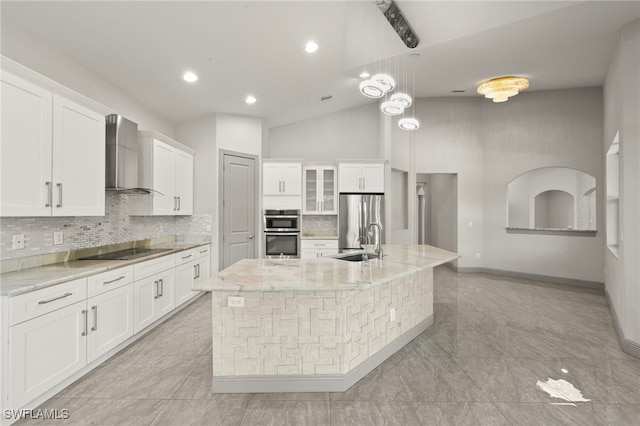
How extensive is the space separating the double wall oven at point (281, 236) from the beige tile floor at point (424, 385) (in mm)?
2239

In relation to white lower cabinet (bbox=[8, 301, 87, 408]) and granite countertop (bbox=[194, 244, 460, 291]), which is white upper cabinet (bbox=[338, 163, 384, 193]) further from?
white lower cabinet (bbox=[8, 301, 87, 408])

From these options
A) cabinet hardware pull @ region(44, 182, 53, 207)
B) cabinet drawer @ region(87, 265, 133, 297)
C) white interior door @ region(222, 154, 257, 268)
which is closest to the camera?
cabinet hardware pull @ region(44, 182, 53, 207)

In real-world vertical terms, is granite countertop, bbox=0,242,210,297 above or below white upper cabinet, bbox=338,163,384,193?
below

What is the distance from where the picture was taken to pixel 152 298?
11.3 ft

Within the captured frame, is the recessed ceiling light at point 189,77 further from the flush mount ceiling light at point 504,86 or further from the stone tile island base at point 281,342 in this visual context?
the flush mount ceiling light at point 504,86

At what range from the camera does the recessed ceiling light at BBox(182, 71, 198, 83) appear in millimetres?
3924

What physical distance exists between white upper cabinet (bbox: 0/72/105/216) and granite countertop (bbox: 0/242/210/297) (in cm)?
46

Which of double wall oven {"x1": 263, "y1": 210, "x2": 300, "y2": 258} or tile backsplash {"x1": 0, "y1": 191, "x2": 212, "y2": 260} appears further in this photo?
double wall oven {"x1": 263, "y1": 210, "x2": 300, "y2": 258}

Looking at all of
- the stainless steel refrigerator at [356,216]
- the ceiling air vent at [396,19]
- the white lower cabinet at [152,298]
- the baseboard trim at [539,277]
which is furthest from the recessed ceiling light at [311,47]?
the baseboard trim at [539,277]

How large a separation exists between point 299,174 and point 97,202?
350 cm

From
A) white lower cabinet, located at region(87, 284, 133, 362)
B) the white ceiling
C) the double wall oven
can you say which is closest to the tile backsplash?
white lower cabinet, located at region(87, 284, 133, 362)

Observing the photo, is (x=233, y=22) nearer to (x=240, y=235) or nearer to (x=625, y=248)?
(x=240, y=235)

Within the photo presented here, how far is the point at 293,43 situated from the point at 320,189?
9.37ft

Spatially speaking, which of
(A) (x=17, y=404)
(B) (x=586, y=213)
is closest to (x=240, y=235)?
(A) (x=17, y=404)
